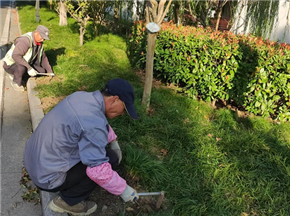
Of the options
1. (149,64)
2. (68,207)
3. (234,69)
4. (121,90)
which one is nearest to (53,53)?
(149,64)

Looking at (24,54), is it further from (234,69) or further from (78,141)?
(234,69)

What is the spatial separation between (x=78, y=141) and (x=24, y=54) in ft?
11.6

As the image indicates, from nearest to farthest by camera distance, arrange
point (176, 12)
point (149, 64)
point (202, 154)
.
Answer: point (202, 154) → point (149, 64) → point (176, 12)

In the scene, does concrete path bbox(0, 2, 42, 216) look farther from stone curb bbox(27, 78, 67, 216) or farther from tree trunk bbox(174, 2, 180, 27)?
tree trunk bbox(174, 2, 180, 27)

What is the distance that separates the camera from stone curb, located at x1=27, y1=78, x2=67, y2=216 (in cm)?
238

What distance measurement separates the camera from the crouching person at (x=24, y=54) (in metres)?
4.58

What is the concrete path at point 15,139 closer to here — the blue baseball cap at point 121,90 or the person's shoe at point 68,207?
the person's shoe at point 68,207

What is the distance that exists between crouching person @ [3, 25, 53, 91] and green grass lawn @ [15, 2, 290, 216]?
1.59ft

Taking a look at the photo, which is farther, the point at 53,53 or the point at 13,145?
the point at 53,53

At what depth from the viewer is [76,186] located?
7.23 feet

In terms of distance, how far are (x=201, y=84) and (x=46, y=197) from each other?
11.3ft

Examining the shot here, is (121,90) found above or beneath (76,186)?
above

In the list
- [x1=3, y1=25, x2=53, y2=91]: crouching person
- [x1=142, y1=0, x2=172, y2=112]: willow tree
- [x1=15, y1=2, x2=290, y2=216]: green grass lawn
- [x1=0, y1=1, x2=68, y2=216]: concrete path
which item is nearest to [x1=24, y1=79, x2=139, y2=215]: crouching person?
[x1=0, y1=1, x2=68, y2=216]: concrete path

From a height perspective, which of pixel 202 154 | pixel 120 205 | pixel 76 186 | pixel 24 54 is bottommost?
pixel 120 205
